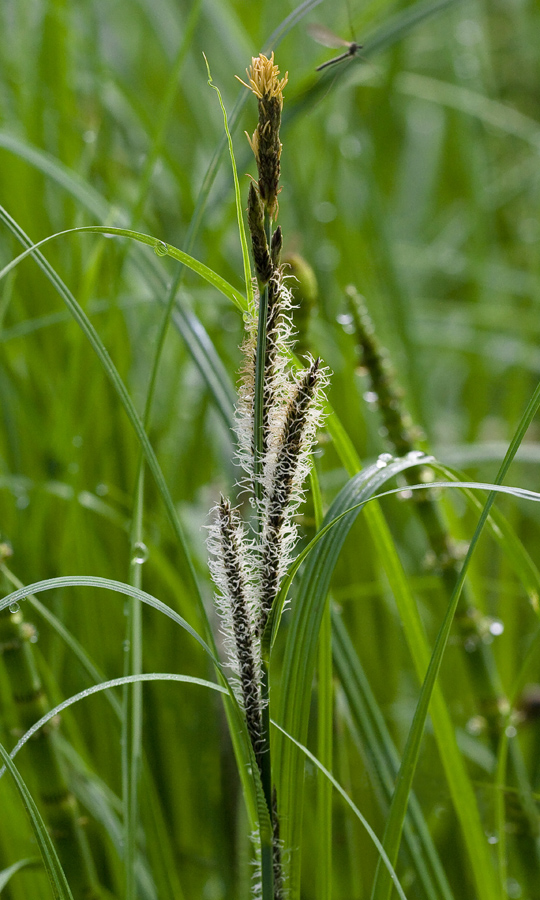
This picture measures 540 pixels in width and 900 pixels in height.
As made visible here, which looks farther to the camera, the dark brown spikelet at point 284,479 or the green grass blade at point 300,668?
the green grass blade at point 300,668

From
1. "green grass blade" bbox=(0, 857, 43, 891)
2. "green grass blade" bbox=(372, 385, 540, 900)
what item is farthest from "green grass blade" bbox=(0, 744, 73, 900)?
"green grass blade" bbox=(372, 385, 540, 900)

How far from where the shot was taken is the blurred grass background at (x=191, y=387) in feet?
3.15

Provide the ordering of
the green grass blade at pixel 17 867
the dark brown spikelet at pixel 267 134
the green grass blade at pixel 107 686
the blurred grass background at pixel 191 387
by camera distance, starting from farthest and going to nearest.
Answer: the blurred grass background at pixel 191 387
the green grass blade at pixel 17 867
the green grass blade at pixel 107 686
the dark brown spikelet at pixel 267 134

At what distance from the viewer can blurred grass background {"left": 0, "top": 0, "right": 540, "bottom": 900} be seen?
961 millimetres

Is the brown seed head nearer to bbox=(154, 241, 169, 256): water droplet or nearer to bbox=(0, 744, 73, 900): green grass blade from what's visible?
bbox=(154, 241, 169, 256): water droplet

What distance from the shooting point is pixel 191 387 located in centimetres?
160

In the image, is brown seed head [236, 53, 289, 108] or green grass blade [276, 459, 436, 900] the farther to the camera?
green grass blade [276, 459, 436, 900]

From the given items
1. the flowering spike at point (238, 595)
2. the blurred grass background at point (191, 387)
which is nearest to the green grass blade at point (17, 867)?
the blurred grass background at point (191, 387)

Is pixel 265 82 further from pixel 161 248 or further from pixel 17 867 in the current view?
pixel 17 867

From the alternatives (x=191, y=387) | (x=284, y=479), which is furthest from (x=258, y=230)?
(x=191, y=387)

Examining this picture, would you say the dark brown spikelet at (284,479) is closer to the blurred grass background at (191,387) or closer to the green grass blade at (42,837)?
the green grass blade at (42,837)

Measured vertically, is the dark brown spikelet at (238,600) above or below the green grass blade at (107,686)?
above

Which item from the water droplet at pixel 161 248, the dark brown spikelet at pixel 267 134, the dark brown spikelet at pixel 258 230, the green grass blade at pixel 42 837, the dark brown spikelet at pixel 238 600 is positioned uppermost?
the water droplet at pixel 161 248

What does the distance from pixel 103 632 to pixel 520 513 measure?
3.24 feet
